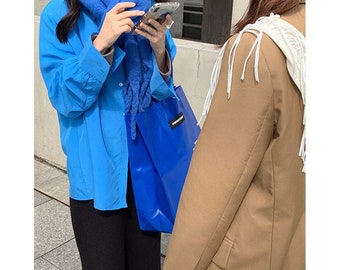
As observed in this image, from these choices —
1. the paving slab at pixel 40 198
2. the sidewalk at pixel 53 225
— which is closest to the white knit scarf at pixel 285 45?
the sidewalk at pixel 53 225

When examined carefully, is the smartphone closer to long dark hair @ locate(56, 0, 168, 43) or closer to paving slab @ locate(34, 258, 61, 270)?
long dark hair @ locate(56, 0, 168, 43)

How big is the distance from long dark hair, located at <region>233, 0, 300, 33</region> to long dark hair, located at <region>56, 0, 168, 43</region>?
0.65 m

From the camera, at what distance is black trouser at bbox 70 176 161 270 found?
68.7 inches

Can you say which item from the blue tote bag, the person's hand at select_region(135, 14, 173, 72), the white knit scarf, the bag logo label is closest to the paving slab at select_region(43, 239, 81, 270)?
the blue tote bag

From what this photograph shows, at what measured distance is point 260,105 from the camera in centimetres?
104

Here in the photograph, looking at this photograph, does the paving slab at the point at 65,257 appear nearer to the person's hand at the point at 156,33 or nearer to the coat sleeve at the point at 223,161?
the person's hand at the point at 156,33

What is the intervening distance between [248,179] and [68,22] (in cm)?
86

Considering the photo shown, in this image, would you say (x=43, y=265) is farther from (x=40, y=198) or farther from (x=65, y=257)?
(x=40, y=198)

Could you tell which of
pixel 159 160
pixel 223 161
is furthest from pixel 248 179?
pixel 159 160

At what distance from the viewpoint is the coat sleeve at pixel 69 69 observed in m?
1.52

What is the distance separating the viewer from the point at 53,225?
3.43 metres

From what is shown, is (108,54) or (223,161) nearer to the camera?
(223,161)

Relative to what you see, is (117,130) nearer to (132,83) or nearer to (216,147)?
(132,83)

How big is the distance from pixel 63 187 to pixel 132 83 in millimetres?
2537
